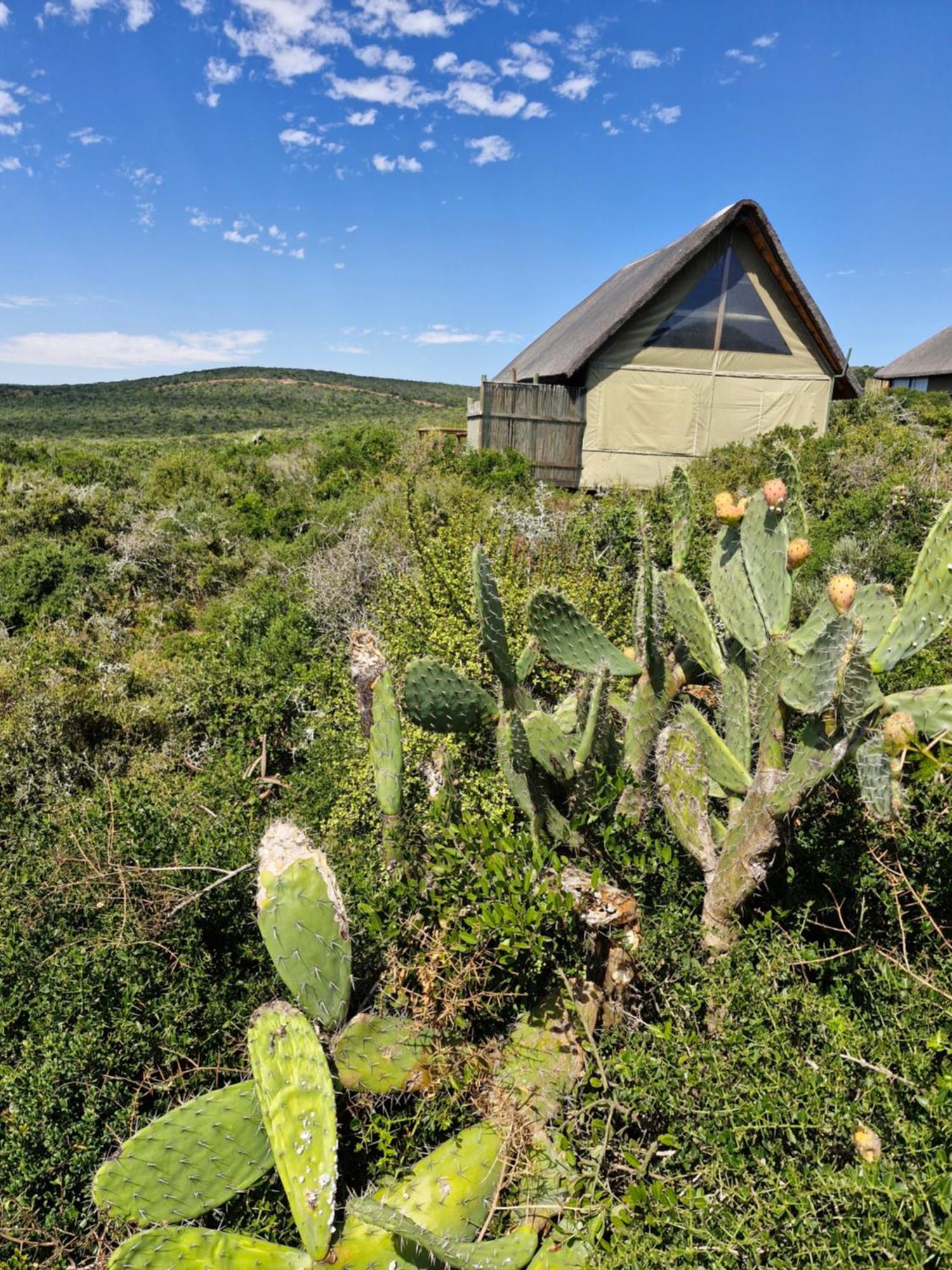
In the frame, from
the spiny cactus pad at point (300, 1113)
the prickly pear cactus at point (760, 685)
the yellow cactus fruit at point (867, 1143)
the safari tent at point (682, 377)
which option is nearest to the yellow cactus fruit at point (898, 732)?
the prickly pear cactus at point (760, 685)

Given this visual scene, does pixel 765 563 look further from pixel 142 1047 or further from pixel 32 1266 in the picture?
pixel 32 1266

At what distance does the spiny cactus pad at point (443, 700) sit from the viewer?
3.37m

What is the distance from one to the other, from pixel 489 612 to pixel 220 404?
56.6m

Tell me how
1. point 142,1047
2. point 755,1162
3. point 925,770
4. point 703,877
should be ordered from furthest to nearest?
1. point 703,877
2. point 142,1047
3. point 925,770
4. point 755,1162

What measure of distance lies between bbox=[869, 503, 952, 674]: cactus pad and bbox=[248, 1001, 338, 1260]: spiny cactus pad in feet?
7.62

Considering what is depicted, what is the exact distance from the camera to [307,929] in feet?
8.98

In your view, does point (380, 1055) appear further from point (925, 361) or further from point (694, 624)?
point (925, 361)

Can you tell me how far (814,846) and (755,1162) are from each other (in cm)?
153

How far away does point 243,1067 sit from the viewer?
2947 millimetres

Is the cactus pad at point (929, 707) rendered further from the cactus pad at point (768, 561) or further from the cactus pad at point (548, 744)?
the cactus pad at point (548, 744)

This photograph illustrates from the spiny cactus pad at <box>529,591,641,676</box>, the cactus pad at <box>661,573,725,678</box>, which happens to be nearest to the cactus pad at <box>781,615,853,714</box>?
the cactus pad at <box>661,573,725,678</box>

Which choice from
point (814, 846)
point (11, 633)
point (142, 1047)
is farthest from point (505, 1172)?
point (11, 633)

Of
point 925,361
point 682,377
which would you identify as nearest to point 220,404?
point 925,361

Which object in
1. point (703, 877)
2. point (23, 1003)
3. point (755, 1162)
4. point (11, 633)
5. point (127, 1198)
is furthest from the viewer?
point (11, 633)
